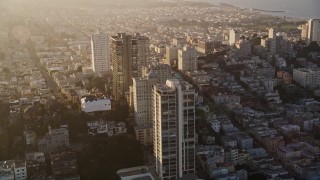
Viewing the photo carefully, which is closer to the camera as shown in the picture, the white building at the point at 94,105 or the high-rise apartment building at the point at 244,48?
the white building at the point at 94,105

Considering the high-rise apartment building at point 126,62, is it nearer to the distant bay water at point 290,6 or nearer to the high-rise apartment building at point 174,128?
the high-rise apartment building at point 174,128

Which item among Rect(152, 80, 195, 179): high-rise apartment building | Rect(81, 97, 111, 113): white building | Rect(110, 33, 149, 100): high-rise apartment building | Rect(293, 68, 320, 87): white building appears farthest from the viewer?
Rect(293, 68, 320, 87): white building

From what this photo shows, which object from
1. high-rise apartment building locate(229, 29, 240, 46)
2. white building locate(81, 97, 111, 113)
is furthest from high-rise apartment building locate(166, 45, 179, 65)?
white building locate(81, 97, 111, 113)

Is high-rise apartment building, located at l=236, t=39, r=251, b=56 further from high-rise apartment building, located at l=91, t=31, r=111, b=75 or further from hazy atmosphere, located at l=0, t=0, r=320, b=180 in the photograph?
high-rise apartment building, located at l=91, t=31, r=111, b=75

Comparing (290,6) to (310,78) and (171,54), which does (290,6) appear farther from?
(310,78)

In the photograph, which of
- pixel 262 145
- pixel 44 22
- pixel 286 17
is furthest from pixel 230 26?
pixel 262 145

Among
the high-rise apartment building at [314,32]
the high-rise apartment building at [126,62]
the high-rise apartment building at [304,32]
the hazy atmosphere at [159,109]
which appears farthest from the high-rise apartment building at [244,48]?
the high-rise apartment building at [126,62]
